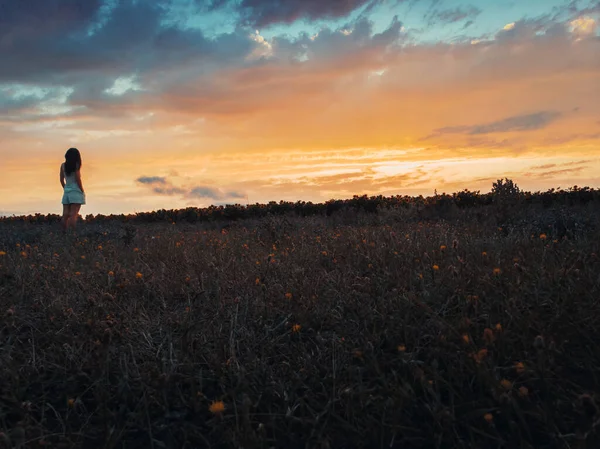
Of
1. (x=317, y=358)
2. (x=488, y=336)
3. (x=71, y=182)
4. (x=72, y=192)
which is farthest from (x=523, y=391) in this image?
(x=71, y=182)

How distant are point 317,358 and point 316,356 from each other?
0.15 m

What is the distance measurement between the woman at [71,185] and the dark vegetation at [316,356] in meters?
7.41

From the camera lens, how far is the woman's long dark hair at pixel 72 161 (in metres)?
12.3

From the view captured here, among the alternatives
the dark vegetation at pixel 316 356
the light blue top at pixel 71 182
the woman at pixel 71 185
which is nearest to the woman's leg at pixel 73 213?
the woman at pixel 71 185

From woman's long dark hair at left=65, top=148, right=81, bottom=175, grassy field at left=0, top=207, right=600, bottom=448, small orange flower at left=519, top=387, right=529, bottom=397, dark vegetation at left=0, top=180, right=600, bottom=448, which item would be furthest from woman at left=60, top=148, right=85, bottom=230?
small orange flower at left=519, top=387, right=529, bottom=397

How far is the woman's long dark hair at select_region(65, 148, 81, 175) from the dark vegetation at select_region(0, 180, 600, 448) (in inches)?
298

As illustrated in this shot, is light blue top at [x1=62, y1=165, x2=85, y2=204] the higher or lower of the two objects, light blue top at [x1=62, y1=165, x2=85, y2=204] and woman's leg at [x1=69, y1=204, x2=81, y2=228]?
the higher

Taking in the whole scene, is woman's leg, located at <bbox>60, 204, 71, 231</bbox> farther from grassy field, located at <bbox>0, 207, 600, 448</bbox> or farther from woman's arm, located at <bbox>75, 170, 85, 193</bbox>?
grassy field, located at <bbox>0, 207, 600, 448</bbox>

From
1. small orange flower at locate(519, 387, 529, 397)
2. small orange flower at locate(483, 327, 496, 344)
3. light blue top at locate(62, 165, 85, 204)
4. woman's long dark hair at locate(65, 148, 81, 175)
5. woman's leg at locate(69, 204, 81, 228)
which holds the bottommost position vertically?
small orange flower at locate(519, 387, 529, 397)

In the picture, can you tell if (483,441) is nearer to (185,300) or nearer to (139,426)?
(139,426)

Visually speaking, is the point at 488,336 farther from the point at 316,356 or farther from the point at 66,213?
the point at 66,213

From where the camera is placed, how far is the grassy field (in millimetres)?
2613

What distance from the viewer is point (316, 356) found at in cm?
339

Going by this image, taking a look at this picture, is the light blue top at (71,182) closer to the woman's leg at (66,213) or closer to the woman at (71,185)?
the woman at (71,185)
